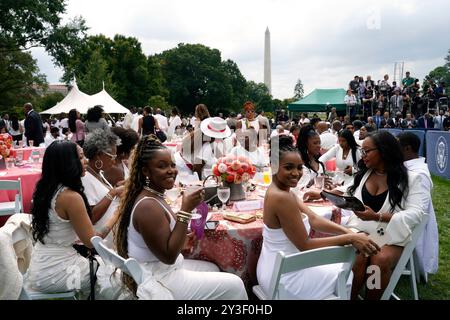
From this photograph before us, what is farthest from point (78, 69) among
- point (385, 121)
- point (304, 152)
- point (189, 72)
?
point (304, 152)

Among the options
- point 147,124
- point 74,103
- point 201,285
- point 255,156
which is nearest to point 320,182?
point 255,156

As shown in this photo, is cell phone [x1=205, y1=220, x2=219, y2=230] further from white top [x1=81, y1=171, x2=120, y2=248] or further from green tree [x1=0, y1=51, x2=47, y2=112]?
green tree [x1=0, y1=51, x2=47, y2=112]

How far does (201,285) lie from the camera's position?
2.39 metres

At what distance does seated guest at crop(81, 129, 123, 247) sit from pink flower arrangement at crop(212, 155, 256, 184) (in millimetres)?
914

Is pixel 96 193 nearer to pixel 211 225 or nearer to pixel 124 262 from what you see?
pixel 211 225

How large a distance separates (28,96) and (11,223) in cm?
4061

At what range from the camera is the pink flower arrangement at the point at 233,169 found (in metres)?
3.54

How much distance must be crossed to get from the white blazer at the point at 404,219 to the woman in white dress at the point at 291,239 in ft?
1.93

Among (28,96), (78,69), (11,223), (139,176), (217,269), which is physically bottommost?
(217,269)

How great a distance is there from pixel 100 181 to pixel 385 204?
2624 mm

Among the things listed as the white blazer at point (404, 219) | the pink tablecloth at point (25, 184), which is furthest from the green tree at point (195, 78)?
the white blazer at point (404, 219)
